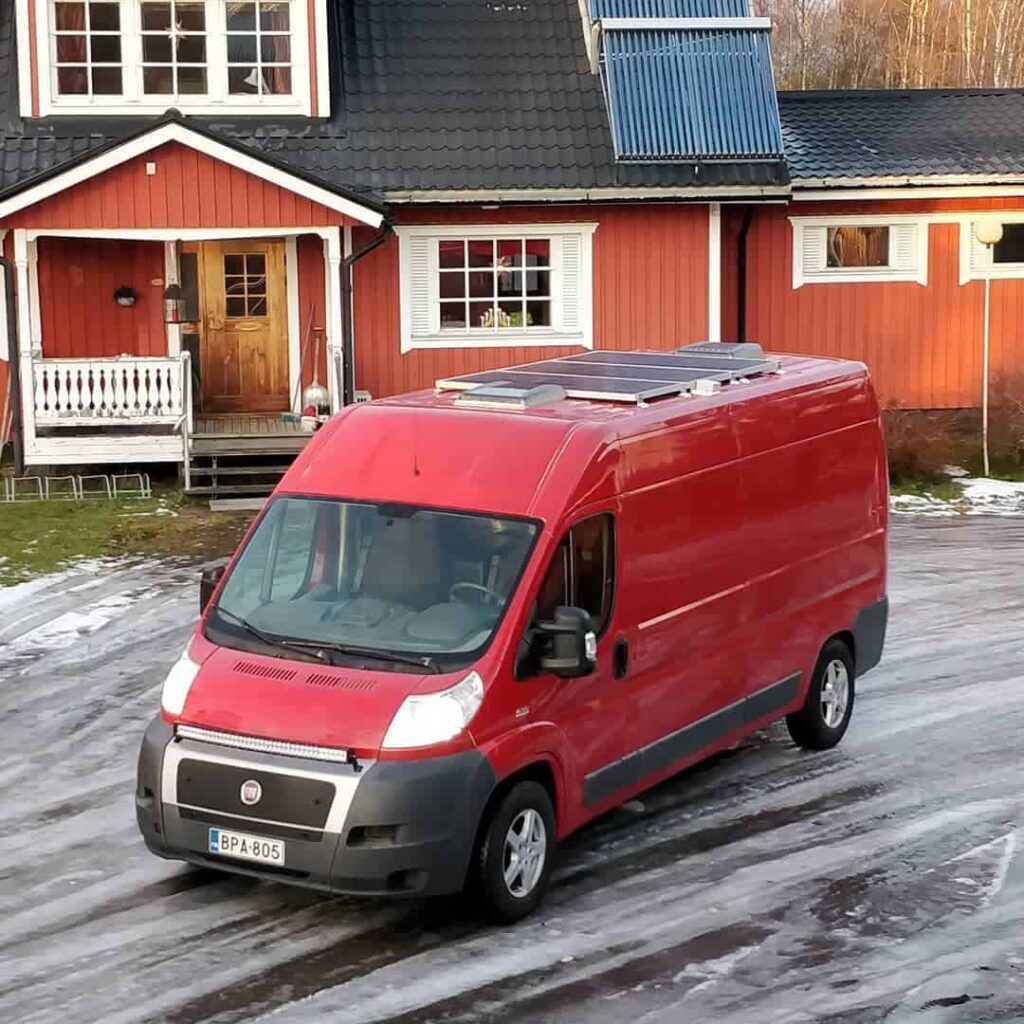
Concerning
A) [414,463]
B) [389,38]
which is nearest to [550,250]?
[389,38]

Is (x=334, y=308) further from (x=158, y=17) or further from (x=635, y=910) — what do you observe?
(x=635, y=910)

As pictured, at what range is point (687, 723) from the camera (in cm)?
898

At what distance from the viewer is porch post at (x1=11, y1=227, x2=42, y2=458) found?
18859mm

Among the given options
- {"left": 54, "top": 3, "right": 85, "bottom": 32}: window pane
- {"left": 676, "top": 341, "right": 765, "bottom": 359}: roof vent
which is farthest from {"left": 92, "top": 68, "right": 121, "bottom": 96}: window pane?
{"left": 676, "top": 341, "right": 765, "bottom": 359}: roof vent

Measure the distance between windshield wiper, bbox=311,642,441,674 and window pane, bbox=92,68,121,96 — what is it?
14.3 m

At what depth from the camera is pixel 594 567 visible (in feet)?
27.1

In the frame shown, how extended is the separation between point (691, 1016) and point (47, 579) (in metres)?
9.39

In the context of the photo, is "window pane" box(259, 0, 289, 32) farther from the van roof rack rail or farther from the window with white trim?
the van roof rack rail

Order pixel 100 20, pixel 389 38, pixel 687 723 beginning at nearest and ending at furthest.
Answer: pixel 687 723 → pixel 100 20 → pixel 389 38

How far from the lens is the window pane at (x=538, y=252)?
20.9 m

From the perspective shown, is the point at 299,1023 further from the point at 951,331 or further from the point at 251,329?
the point at 951,331

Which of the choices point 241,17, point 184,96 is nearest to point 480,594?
point 184,96

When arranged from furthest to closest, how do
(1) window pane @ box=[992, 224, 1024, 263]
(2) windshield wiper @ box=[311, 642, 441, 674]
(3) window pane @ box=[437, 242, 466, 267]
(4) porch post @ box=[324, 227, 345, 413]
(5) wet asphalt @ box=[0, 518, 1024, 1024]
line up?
(1) window pane @ box=[992, 224, 1024, 263], (3) window pane @ box=[437, 242, 466, 267], (4) porch post @ box=[324, 227, 345, 413], (2) windshield wiper @ box=[311, 642, 441, 674], (5) wet asphalt @ box=[0, 518, 1024, 1024]

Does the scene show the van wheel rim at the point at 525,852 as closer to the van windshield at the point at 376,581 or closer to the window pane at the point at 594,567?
the van windshield at the point at 376,581
